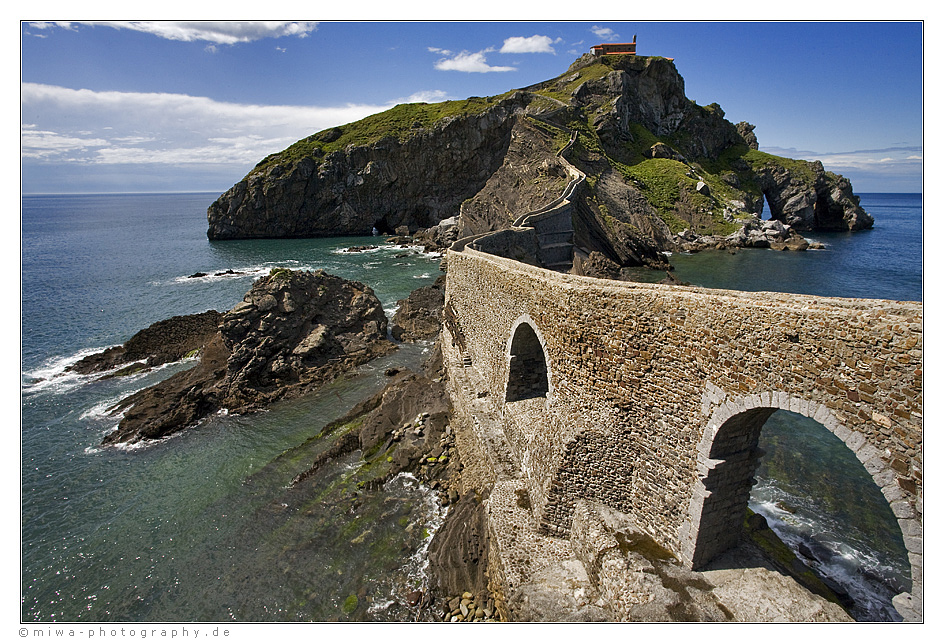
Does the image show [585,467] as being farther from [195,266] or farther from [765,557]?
[195,266]

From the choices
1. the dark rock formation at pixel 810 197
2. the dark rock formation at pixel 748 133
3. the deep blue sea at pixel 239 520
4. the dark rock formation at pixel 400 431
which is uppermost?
the dark rock formation at pixel 748 133

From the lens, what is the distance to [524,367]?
623 inches

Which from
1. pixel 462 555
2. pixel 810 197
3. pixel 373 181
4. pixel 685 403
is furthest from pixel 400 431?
pixel 810 197

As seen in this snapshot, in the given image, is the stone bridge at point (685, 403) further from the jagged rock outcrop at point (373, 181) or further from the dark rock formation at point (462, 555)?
the jagged rock outcrop at point (373, 181)

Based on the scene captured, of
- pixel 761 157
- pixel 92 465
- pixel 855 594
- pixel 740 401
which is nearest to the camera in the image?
pixel 740 401

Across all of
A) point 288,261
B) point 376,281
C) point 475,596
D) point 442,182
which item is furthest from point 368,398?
point 442,182

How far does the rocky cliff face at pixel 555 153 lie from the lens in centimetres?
7006

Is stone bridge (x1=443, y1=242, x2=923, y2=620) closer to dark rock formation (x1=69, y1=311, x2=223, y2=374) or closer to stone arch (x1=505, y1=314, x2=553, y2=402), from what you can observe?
stone arch (x1=505, y1=314, x2=553, y2=402)

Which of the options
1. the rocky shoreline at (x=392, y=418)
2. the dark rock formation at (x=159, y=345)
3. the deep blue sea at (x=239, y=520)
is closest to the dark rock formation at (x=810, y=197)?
the rocky shoreline at (x=392, y=418)

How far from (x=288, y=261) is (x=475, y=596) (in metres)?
64.6

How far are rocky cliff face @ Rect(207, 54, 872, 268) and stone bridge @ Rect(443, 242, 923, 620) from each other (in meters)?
58.8

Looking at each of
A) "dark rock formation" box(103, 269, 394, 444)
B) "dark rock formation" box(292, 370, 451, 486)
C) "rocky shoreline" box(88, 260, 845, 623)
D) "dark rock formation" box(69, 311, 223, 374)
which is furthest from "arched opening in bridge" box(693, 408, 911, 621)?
"dark rock formation" box(69, 311, 223, 374)

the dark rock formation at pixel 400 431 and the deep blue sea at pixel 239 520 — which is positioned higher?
the dark rock formation at pixel 400 431

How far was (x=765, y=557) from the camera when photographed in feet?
31.9
